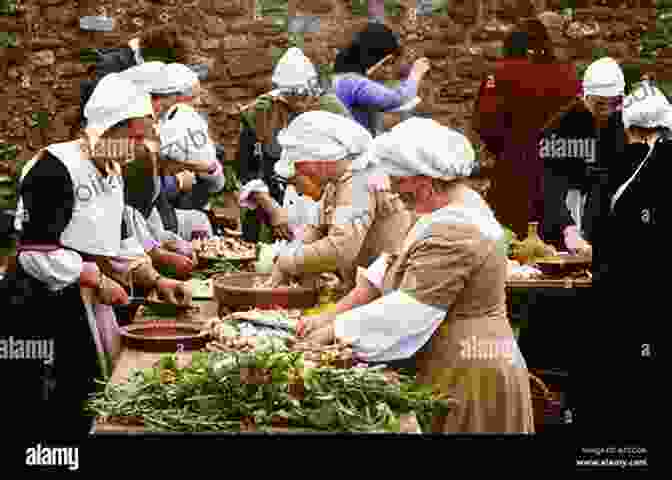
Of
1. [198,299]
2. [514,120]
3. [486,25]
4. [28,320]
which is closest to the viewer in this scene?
[28,320]

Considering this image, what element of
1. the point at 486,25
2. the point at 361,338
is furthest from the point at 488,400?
the point at 486,25

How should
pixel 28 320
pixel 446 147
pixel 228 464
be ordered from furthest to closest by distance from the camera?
pixel 28 320, pixel 446 147, pixel 228 464

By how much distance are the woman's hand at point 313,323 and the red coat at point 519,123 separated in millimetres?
3202

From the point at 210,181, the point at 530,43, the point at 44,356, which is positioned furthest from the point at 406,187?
the point at 530,43

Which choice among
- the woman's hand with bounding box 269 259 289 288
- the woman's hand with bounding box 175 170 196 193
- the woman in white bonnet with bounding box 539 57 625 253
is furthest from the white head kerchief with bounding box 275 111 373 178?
the woman's hand with bounding box 175 170 196 193

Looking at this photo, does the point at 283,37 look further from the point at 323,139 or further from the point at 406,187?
the point at 406,187

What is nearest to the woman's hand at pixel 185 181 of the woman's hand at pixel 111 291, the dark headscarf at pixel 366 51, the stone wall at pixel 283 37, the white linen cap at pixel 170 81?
the white linen cap at pixel 170 81

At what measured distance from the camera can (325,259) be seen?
588cm

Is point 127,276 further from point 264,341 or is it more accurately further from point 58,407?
point 264,341

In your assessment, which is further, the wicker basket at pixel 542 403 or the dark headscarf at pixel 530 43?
the dark headscarf at pixel 530 43

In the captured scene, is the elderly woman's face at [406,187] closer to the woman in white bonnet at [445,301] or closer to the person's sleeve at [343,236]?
the woman in white bonnet at [445,301]

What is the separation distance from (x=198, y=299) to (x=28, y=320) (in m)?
0.80

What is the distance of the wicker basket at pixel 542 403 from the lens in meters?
6.63

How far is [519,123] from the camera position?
858 cm
